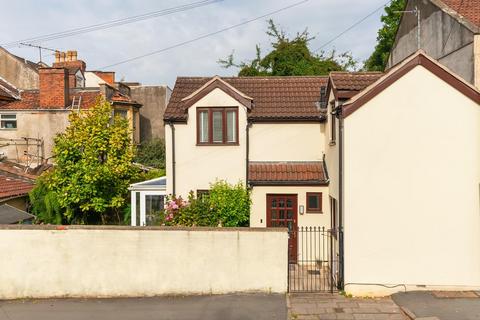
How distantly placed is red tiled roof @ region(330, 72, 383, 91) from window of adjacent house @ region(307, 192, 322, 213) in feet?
13.1

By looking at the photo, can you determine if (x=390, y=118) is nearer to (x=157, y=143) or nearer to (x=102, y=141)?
(x=102, y=141)

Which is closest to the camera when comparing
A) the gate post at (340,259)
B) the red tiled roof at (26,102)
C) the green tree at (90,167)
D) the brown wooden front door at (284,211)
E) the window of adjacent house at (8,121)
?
the gate post at (340,259)

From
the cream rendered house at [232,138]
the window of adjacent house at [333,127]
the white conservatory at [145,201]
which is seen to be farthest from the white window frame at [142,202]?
the window of adjacent house at [333,127]

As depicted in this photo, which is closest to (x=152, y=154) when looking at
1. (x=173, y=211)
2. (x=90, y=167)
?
(x=90, y=167)

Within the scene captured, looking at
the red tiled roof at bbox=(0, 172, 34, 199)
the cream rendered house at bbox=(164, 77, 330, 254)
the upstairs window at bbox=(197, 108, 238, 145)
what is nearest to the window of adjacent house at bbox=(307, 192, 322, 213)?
the cream rendered house at bbox=(164, 77, 330, 254)

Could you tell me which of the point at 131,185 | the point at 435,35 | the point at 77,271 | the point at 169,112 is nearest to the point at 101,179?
the point at 131,185

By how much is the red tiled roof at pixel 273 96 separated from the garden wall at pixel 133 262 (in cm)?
567

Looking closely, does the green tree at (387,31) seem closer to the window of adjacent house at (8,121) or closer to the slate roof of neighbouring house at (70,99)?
the slate roof of neighbouring house at (70,99)

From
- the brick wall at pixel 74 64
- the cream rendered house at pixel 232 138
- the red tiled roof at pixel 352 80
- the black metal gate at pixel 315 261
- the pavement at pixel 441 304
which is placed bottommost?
the pavement at pixel 441 304

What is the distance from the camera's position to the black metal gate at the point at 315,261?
1157 centimetres

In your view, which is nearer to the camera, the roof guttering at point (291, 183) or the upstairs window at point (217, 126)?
the roof guttering at point (291, 183)

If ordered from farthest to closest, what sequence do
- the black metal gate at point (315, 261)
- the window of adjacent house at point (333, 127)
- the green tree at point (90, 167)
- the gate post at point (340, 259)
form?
the green tree at point (90, 167)
the window of adjacent house at point (333, 127)
the black metal gate at point (315, 261)
the gate post at point (340, 259)

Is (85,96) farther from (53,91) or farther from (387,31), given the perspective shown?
(387,31)

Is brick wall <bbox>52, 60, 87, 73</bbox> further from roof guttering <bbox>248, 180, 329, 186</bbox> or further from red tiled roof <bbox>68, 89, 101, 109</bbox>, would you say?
roof guttering <bbox>248, 180, 329, 186</bbox>
